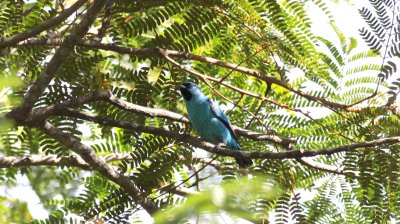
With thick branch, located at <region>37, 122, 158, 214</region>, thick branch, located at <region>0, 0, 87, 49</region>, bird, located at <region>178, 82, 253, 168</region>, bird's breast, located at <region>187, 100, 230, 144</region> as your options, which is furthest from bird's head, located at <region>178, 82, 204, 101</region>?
thick branch, located at <region>0, 0, 87, 49</region>

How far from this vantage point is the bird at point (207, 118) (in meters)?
5.22

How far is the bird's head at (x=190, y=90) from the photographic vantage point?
4.59 metres

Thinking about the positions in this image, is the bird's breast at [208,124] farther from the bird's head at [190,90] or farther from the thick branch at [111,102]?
the thick branch at [111,102]

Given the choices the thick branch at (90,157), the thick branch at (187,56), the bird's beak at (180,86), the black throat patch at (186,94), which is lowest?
the thick branch at (90,157)

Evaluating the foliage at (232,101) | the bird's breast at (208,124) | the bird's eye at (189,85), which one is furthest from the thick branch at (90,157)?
the bird's breast at (208,124)

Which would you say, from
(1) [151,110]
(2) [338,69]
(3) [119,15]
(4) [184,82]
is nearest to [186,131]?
(4) [184,82]

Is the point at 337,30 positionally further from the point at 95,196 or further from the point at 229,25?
the point at 95,196

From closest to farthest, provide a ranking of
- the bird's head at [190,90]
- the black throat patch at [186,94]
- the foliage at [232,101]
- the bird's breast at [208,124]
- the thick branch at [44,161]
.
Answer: the foliage at [232,101], the thick branch at [44,161], the bird's head at [190,90], the black throat patch at [186,94], the bird's breast at [208,124]

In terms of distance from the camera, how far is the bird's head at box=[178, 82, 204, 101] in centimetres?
459

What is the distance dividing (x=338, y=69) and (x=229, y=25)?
1.18 m

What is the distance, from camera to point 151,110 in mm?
3865

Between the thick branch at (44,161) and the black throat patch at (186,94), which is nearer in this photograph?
the thick branch at (44,161)

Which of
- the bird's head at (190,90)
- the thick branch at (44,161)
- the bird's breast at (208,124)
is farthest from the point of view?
the bird's breast at (208,124)

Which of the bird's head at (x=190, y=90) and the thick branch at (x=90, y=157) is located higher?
the bird's head at (x=190, y=90)
